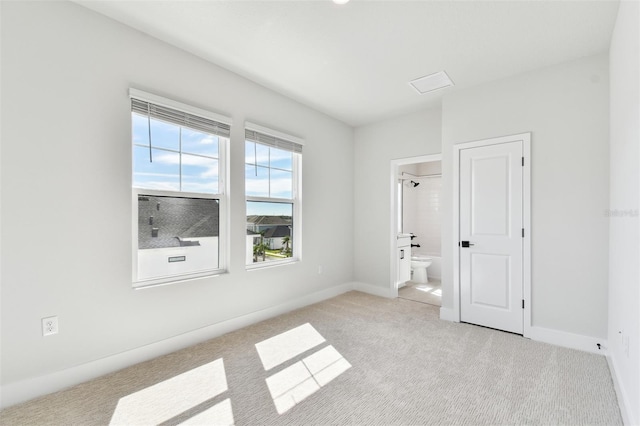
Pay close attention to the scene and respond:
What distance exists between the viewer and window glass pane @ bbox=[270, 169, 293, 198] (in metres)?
3.65

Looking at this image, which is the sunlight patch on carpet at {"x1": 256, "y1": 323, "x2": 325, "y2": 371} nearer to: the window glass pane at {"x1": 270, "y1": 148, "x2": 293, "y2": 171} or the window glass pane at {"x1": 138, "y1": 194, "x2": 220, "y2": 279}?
the window glass pane at {"x1": 138, "y1": 194, "x2": 220, "y2": 279}

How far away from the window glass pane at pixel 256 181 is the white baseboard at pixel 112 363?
1387mm

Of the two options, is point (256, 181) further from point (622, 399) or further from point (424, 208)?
point (424, 208)

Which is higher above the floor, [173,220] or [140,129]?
[140,129]

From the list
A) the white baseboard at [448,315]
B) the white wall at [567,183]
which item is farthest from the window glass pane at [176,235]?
the white wall at [567,183]

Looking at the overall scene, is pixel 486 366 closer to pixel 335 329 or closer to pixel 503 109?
pixel 335 329

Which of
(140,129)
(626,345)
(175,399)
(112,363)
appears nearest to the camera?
(626,345)

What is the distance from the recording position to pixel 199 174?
290cm

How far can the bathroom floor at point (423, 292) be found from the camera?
14.0 ft

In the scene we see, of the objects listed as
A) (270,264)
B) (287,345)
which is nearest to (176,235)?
(270,264)

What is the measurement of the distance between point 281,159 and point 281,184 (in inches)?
12.7

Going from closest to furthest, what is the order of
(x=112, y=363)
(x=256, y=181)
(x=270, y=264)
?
(x=112, y=363)
(x=256, y=181)
(x=270, y=264)

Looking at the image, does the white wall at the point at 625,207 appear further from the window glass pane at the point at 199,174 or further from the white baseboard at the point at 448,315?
the window glass pane at the point at 199,174

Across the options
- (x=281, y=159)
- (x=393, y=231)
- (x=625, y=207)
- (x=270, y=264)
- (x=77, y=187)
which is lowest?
(x=270, y=264)
